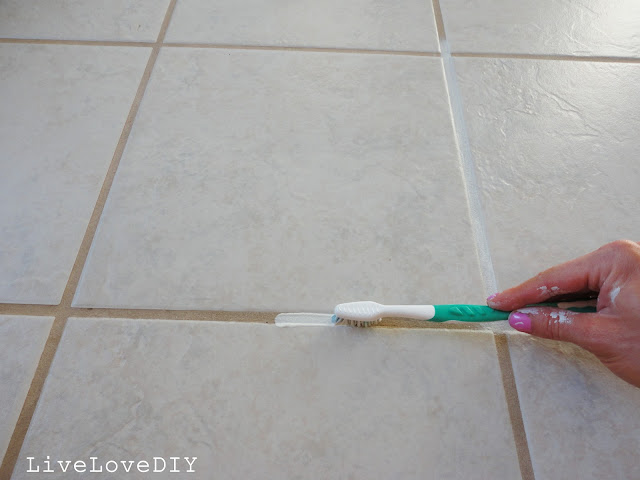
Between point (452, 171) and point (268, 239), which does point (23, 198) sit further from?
point (452, 171)

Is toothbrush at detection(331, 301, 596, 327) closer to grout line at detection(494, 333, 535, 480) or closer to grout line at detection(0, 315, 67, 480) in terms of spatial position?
grout line at detection(494, 333, 535, 480)

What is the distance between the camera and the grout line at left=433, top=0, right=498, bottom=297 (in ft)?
1.33

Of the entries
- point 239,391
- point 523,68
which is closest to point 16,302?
point 239,391

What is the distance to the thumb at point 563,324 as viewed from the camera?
330mm

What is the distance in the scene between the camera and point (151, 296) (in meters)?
0.39

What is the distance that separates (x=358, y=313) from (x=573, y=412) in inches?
6.7

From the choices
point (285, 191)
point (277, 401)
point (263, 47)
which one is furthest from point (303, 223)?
point (263, 47)

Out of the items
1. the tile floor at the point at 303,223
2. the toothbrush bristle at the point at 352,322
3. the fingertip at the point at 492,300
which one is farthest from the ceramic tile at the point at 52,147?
the fingertip at the point at 492,300

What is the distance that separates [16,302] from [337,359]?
0.88 ft

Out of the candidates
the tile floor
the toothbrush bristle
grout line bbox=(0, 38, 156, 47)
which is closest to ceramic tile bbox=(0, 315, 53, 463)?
the tile floor

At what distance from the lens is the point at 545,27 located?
58 cm

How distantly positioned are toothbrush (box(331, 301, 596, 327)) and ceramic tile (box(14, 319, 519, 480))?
13 millimetres

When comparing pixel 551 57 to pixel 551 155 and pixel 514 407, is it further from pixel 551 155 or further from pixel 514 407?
pixel 514 407

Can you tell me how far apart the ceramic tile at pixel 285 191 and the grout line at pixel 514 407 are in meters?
0.05
